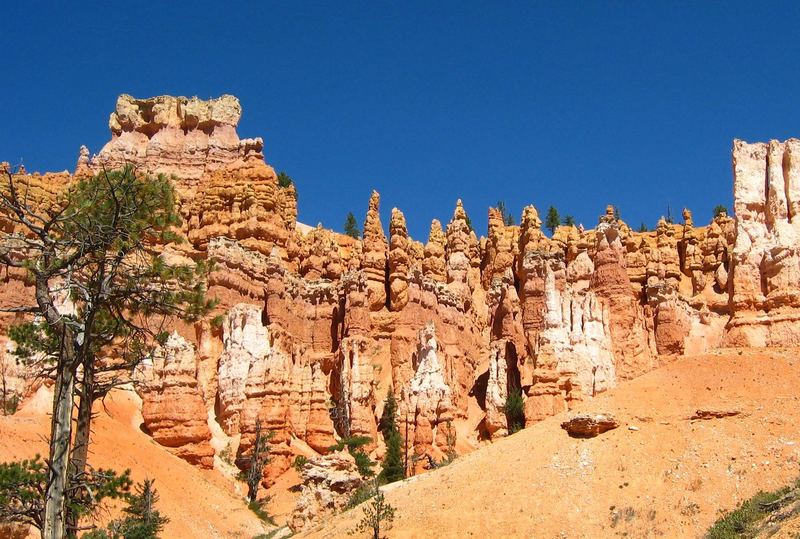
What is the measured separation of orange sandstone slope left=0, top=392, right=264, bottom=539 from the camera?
152 feet

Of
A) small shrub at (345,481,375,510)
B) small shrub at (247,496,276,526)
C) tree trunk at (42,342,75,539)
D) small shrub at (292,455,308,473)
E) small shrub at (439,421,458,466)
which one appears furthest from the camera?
small shrub at (439,421,458,466)

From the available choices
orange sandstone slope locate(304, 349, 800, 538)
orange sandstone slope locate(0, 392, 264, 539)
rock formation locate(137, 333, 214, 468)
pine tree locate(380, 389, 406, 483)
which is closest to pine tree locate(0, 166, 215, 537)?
orange sandstone slope locate(304, 349, 800, 538)

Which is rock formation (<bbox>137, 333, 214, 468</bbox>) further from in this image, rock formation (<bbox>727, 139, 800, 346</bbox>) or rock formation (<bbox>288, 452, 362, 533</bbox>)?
rock formation (<bbox>727, 139, 800, 346</bbox>)

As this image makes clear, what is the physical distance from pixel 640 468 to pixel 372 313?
38158mm

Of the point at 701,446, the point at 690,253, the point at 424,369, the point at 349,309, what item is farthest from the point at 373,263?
the point at 701,446

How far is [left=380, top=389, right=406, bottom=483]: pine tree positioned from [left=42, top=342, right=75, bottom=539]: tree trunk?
3597 cm

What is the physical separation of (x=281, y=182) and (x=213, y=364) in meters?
42.0

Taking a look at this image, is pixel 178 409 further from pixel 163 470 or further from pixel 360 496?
pixel 360 496

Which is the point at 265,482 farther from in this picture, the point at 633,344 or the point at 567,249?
the point at 567,249

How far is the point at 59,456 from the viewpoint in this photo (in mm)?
17094

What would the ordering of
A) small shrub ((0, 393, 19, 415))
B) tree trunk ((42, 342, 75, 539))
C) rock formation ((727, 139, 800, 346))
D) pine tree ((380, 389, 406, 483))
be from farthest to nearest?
pine tree ((380, 389, 406, 483)) → small shrub ((0, 393, 19, 415)) → rock formation ((727, 139, 800, 346)) → tree trunk ((42, 342, 75, 539))

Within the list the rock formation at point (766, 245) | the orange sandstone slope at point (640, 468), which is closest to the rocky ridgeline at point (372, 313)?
the rock formation at point (766, 245)

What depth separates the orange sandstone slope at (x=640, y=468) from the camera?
105 feet

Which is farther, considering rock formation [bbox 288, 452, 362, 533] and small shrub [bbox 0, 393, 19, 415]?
small shrub [bbox 0, 393, 19, 415]
